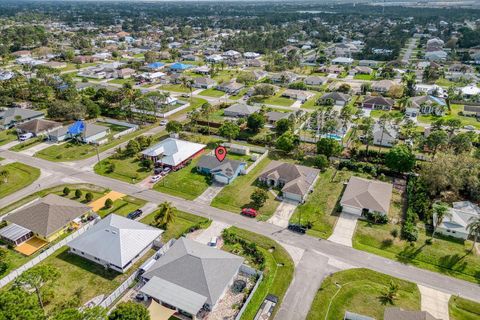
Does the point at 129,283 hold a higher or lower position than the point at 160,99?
lower

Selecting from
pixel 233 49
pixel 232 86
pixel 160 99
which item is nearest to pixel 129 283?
pixel 160 99

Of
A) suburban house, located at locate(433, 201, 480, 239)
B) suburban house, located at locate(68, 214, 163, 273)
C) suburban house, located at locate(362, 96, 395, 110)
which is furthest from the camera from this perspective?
suburban house, located at locate(362, 96, 395, 110)

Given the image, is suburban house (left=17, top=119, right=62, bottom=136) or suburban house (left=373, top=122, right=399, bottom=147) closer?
suburban house (left=373, top=122, right=399, bottom=147)

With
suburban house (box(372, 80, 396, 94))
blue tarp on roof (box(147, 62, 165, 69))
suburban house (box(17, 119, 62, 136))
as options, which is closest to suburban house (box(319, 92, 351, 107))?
suburban house (box(372, 80, 396, 94))

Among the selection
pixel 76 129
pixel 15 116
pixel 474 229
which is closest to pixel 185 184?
pixel 76 129

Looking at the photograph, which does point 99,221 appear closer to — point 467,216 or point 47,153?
point 47,153

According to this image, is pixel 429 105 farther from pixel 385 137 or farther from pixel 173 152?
pixel 173 152

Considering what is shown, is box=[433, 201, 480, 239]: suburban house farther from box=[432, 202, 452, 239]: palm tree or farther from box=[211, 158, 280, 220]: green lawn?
box=[211, 158, 280, 220]: green lawn
